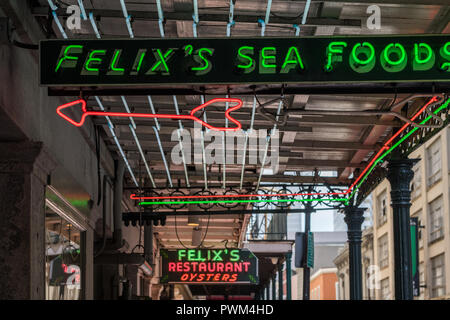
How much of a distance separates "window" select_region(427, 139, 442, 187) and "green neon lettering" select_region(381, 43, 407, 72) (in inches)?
1451

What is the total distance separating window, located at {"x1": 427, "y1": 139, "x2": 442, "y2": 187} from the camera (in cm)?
4266

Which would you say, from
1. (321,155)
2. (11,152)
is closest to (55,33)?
(11,152)

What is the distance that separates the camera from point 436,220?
42.9 metres

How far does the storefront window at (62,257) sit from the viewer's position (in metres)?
9.84

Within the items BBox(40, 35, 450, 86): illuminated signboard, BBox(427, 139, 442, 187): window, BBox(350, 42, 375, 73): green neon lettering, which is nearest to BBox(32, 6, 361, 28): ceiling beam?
BBox(40, 35, 450, 86): illuminated signboard

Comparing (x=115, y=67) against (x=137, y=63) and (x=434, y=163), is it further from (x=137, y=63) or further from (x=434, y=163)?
(x=434, y=163)

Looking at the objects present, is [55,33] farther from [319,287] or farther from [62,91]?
[319,287]

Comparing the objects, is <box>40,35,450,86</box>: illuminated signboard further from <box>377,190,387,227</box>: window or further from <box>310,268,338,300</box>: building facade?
<box>310,268,338,300</box>: building facade

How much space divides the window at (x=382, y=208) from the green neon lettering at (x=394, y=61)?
48394 millimetres

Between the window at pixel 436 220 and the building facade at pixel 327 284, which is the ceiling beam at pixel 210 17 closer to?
the window at pixel 436 220

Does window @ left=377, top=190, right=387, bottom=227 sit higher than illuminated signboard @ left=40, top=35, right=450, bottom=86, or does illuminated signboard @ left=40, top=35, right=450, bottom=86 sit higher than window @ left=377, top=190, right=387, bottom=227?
window @ left=377, top=190, right=387, bottom=227

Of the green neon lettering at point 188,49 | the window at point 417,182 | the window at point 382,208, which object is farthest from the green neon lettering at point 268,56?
the window at point 382,208

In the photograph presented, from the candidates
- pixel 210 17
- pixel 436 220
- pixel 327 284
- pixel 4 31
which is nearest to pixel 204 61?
pixel 4 31

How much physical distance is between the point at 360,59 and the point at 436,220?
38075mm
